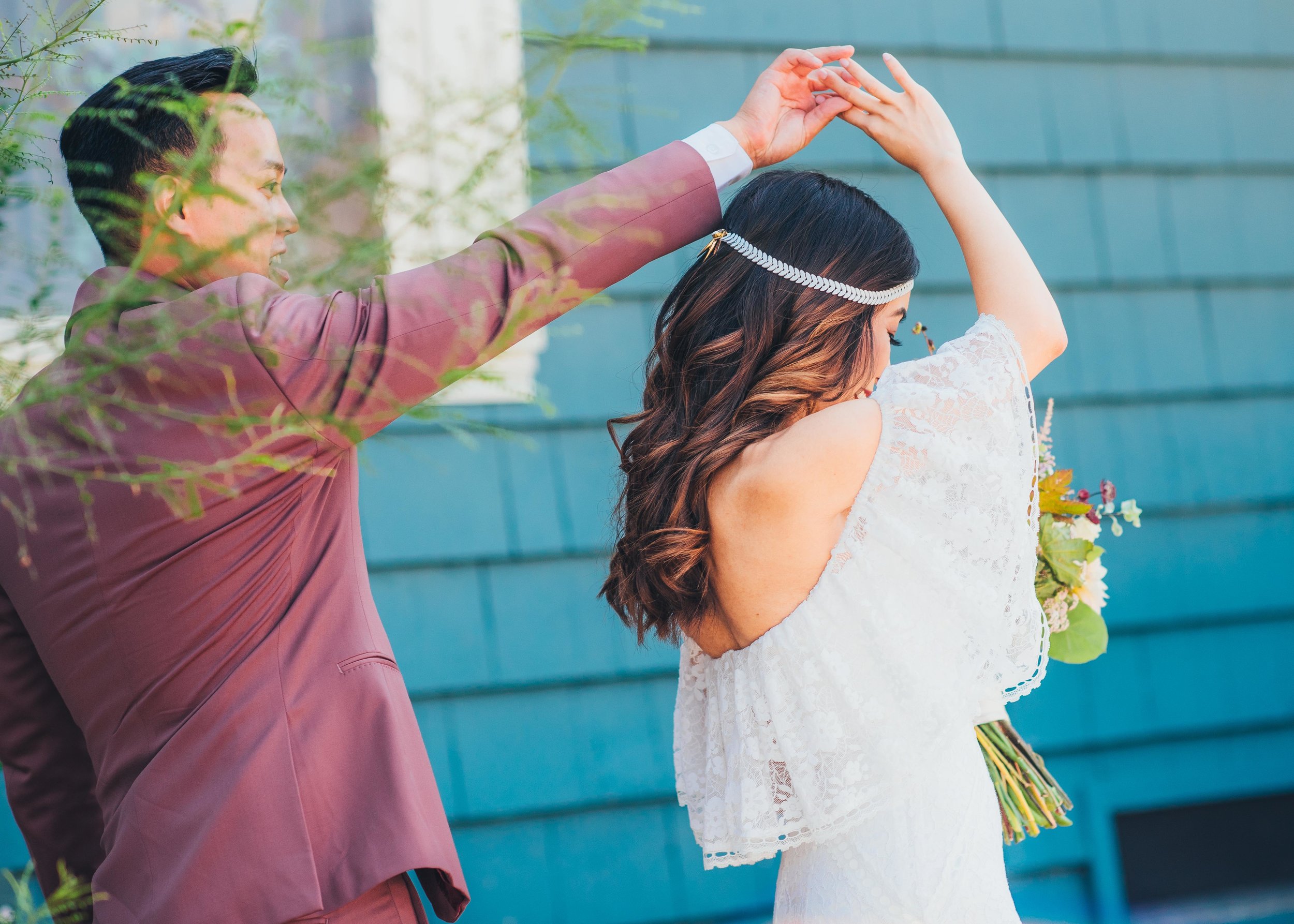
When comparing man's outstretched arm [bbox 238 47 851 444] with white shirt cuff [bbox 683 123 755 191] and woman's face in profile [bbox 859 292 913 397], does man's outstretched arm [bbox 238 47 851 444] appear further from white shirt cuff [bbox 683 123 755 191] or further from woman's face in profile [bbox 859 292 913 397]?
woman's face in profile [bbox 859 292 913 397]

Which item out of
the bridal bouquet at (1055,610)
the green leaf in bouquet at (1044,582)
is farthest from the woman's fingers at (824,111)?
the green leaf in bouquet at (1044,582)

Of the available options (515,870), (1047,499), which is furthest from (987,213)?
(515,870)

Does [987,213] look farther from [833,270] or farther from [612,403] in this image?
[612,403]

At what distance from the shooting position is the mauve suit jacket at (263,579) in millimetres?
1207

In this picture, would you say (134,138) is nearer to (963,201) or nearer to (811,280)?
(811,280)

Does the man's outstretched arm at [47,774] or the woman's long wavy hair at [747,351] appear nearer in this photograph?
the man's outstretched arm at [47,774]

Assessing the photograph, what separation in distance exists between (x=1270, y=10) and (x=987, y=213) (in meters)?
2.76

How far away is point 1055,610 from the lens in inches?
82.7

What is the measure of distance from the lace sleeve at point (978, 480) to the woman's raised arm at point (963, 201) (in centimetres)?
4

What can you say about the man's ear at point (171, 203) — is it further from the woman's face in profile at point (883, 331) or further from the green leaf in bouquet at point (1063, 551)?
the green leaf in bouquet at point (1063, 551)

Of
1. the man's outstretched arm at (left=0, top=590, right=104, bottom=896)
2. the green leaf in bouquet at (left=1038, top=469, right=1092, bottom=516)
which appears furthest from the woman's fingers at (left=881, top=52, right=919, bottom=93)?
the man's outstretched arm at (left=0, top=590, right=104, bottom=896)

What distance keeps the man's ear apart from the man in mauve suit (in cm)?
1

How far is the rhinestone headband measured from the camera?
1.81 meters

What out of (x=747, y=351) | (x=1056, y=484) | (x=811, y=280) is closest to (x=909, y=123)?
(x=811, y=280)
